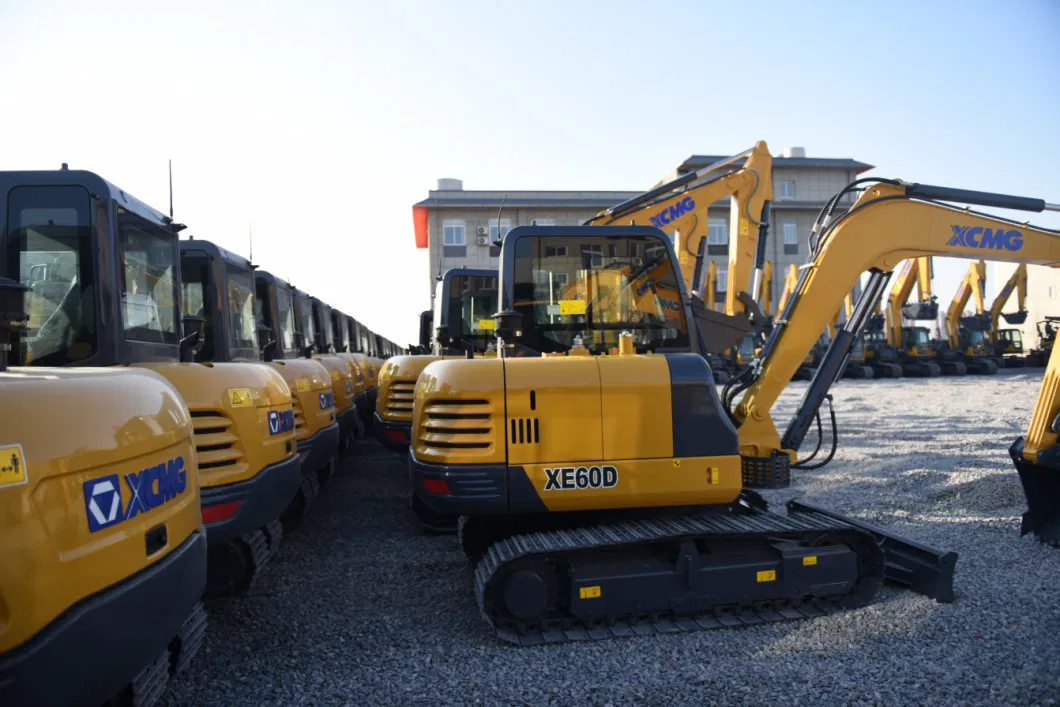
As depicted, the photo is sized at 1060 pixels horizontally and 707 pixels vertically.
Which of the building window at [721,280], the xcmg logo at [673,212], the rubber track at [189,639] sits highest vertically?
the building window at [721,280]

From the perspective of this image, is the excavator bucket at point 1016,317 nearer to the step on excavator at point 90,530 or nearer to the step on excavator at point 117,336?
the step on excavator at point 117,336

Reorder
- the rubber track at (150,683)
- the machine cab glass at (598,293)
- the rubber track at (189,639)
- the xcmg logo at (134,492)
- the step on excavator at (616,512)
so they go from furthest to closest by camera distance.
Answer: the machine cab glass at (598,293), the step on excavator at (616,512), the rubber track at (189,639), the rubber track at (150,683), the xcmg logo at (134,492)

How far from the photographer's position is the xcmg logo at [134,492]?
204 centimetres

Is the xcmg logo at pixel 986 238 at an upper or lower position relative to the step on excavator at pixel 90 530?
upper

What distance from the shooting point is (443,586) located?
200 inches

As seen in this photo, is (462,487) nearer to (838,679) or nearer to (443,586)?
(443,586)

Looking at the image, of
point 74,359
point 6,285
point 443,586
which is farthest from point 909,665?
point 74,359

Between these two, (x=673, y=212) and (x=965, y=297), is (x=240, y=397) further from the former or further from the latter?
(x=965, y=297)

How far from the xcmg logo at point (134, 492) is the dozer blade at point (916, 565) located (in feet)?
12.5

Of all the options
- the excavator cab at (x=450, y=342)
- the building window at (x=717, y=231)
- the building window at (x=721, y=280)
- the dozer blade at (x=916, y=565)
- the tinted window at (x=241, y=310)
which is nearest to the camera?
the dozer blade at (x=916, y=565)

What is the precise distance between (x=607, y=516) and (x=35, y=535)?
10.7ft

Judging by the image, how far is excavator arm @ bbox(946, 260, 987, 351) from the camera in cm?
2789

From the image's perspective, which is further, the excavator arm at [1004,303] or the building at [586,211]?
the building at [586,211]

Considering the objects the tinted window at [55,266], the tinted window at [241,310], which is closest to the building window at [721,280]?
the tinted window at [241,310]
